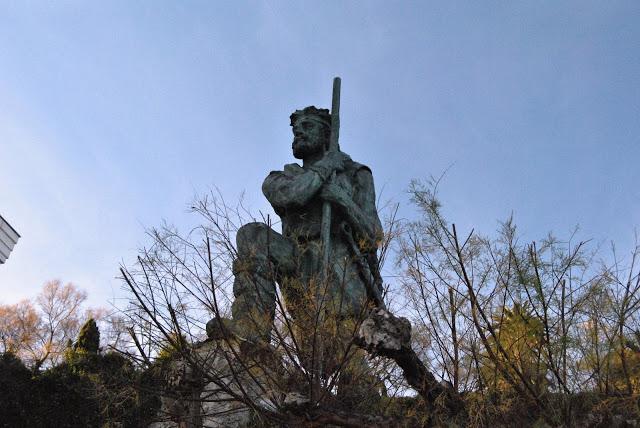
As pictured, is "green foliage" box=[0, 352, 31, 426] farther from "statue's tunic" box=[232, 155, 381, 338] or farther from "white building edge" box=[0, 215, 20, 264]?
"white building edge" box=[0, 215, 20, 264]

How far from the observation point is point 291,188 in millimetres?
5238

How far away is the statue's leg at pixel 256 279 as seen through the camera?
3377 millimetres

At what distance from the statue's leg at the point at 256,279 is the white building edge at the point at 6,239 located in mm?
9670

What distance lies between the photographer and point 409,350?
283 centimetres

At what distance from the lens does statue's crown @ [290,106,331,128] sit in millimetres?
6211

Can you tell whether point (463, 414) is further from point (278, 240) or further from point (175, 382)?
point (278, 240)

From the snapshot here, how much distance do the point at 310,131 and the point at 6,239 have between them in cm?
928

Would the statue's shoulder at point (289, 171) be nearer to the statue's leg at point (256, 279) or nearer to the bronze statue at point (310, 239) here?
the bronze statue at point (310, 239)

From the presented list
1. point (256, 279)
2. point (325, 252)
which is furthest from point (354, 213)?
point (256, 279)

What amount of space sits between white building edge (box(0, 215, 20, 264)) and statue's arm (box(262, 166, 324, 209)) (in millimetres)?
9293

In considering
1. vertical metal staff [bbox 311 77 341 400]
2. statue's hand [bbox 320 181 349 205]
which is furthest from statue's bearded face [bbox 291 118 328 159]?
statue's hand [bbox 320 181 349 205]

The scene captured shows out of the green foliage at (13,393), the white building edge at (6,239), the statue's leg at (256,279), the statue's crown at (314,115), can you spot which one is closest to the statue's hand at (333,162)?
the statue's crown at (314,115)

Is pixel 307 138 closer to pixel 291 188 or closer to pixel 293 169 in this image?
pixel 293 169

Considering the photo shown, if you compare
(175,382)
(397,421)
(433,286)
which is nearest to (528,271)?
(433,286)
